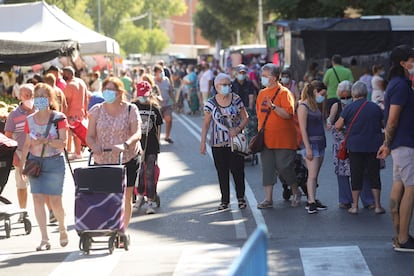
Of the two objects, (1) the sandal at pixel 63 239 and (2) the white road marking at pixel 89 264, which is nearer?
(2) the white road marking at pixel 89 264

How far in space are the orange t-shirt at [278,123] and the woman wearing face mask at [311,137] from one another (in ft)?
0.57

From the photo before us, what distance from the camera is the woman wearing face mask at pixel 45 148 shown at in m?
10.3

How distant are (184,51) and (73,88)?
118 meters

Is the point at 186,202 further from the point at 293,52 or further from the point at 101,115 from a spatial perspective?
the point at 293,52

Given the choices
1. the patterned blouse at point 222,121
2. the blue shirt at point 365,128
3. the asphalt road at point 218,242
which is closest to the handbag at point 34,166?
the asphalt road at point 218,242

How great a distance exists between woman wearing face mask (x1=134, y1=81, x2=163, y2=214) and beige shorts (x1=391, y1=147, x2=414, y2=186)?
3.77m

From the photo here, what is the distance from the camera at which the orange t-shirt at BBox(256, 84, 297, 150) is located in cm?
1248

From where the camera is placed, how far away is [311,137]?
12453 mm

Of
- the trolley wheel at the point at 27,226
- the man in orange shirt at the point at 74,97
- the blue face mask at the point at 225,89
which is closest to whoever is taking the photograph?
the trolley wheel at the point at 27,226

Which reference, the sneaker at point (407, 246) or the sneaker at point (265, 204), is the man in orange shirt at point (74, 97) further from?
the sneaker at point (407, 246)

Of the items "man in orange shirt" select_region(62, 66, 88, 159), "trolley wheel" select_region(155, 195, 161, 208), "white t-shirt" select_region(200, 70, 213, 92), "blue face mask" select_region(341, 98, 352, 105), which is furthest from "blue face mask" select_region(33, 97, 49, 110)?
"white t-shirt" select_region(200, 70, 213, 92)

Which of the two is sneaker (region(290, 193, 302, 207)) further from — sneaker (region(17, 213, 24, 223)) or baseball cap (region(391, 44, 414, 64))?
baseball cap (region(391, 44, 414, 64))

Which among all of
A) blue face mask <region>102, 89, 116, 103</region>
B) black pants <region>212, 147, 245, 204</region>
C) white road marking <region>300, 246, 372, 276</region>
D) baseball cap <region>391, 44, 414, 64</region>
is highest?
baseball cap <region>391, 44, 414, 64</region>

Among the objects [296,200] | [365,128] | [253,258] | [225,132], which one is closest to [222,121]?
[225,132]
